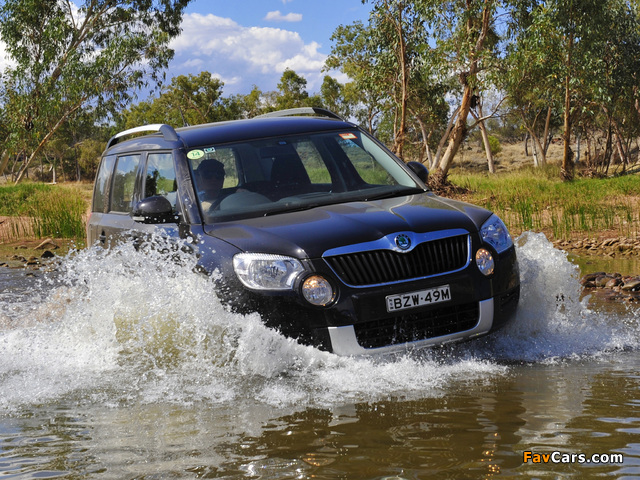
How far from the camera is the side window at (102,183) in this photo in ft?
23.7

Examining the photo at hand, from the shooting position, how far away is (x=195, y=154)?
19.6 ft

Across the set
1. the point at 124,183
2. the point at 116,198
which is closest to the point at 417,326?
the point at 124,183

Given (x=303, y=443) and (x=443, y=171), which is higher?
(x=443, y=171)

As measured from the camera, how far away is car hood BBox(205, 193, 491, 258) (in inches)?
188

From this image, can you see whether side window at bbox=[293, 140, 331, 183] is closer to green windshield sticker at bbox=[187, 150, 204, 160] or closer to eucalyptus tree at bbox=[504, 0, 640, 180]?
green windshield sticker at bbox=[187, 150, 204, 160]

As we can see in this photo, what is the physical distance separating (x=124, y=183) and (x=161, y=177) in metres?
0.72

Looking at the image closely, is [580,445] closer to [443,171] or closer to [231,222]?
[231,222]

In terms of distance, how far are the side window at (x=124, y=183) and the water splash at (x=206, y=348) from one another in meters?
0.45

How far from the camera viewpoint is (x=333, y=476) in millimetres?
3348

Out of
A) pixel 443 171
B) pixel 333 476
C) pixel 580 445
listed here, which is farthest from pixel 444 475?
pixel 443 171

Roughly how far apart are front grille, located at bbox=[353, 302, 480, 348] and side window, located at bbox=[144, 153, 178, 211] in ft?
6.10

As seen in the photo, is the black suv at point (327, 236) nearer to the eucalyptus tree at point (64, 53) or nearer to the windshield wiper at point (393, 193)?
the windshield wiper at point (393, 193)

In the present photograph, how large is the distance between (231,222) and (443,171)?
20.6 meters

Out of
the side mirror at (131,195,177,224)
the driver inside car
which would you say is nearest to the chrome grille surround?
the driver inside car
